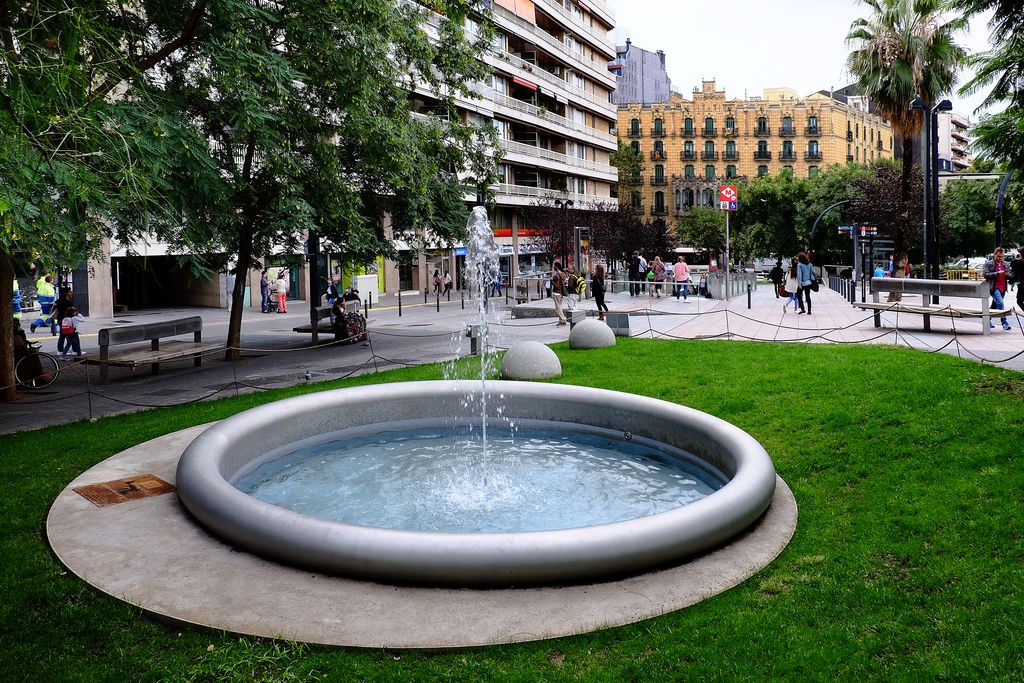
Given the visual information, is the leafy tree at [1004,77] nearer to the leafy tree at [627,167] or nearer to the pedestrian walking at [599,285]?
the pedestrian walking at [599,285]

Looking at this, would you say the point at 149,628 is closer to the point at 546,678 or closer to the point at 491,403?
the point at 546,678

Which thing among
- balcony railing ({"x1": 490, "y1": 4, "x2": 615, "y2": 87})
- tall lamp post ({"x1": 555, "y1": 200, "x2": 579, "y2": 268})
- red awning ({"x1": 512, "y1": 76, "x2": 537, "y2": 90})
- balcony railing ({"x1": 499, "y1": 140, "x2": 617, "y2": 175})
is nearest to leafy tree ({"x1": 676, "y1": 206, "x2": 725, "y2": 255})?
balcony railing ({"x1": 499, "y1": 140, "x2": 617, "y2": 175})

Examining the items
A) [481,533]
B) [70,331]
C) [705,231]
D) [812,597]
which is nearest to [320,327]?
[70,331]

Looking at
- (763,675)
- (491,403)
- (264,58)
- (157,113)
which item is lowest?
(763,675)

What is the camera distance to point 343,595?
536cm

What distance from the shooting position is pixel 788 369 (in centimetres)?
1245

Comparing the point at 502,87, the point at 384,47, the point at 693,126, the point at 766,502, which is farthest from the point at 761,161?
the point at 766,502

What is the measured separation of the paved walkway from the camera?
12.8 metres

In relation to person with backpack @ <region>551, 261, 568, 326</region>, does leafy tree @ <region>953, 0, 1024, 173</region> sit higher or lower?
higher

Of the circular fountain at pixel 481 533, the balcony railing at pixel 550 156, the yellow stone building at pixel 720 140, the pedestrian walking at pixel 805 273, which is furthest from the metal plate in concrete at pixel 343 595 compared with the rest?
the yellow stone building at pixel 720 140

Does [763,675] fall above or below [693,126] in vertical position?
below

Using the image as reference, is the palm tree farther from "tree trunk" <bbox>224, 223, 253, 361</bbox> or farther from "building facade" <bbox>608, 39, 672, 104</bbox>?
"building facade" <bbox>608, 39, 672, 104</bbox>

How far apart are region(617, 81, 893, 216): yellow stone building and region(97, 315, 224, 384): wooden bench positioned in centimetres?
8363

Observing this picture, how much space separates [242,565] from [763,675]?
3.42 m
